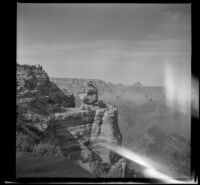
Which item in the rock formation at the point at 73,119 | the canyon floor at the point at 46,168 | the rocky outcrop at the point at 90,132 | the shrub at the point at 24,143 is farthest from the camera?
the rocky outcrop at the point at 90,132

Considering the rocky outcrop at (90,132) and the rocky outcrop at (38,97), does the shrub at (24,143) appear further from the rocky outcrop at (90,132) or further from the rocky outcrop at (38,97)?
the rocky outcrop at (90,132)

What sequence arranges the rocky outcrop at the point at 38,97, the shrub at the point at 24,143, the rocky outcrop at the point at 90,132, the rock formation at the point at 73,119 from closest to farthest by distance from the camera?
the shrub at the point at 24,143
the rocky outcrop at the point at 38,97
the rock formation at the point at 73,119
the rocky outcrop at the point at 90,132

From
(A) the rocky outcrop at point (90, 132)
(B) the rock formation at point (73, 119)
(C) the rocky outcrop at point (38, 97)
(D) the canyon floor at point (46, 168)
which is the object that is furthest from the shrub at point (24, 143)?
(A) the rocky outcrop at point (90, 132)

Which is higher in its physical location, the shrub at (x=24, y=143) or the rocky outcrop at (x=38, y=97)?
the rocky outcrop at (x=38, y=97)

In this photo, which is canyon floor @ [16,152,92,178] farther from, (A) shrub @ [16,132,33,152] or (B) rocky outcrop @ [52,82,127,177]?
(B) rocky outcrop @ [52,82,127,177]

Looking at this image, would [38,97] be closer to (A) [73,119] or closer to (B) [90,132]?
(A) [73,119]

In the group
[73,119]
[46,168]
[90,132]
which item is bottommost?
[90,132]

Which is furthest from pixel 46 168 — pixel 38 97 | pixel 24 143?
pixel 38 97

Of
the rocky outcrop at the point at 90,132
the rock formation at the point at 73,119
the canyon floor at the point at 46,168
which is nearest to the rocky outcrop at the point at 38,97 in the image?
the rock formation at the point at 73,119

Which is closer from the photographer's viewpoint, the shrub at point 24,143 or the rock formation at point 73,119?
the shrub at point 24,143

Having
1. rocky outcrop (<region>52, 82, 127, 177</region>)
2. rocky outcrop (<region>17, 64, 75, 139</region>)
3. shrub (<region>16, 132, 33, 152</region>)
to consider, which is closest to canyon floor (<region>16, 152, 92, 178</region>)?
shrub (<region>16, 132, 33, 152</region>)

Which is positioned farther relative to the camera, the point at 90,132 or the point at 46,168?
the point at 90,132

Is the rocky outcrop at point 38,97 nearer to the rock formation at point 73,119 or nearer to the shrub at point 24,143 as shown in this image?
the rock formation at point 73,119
